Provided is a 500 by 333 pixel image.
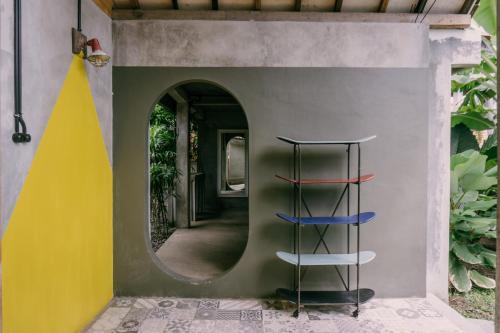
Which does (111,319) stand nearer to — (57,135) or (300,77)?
(57,135)

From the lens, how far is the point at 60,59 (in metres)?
2.51

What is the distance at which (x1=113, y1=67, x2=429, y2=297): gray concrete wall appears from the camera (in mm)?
3443

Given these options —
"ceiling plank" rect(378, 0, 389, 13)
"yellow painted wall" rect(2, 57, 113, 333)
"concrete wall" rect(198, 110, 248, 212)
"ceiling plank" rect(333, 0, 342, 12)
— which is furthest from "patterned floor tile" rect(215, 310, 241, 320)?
"concrete wall" rect(198, 110, 248, 212)

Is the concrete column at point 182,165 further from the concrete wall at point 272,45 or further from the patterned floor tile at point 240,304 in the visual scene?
the patterned floor tile at point 240,304

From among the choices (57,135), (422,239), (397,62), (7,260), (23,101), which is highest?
(397,62)

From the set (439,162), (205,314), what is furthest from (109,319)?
(439,162)

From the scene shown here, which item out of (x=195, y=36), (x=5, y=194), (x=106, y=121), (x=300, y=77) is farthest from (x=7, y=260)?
(x=300, y=77)

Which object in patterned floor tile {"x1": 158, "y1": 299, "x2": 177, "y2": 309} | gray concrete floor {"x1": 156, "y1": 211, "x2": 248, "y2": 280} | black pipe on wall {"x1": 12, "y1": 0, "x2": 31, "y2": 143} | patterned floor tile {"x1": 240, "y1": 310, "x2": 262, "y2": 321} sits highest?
black pipe on wall {"x1": 12, "y1": 0, "x2": 31, "y2": 143}

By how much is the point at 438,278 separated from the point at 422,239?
0.63 metres

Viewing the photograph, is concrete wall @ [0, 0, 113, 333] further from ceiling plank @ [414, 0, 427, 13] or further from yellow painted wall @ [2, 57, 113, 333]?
ceiling plank @ [414, 0, 427, 13]

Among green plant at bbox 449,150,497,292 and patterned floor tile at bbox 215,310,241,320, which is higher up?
green plant at bbox 449,150,497,292

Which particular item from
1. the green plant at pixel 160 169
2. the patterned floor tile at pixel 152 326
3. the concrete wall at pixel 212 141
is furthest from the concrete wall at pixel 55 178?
the concrete wall at pixel 212 141

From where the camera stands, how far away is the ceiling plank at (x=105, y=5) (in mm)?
3160

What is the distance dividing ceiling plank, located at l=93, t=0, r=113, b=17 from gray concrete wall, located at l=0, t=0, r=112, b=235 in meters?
0.24
